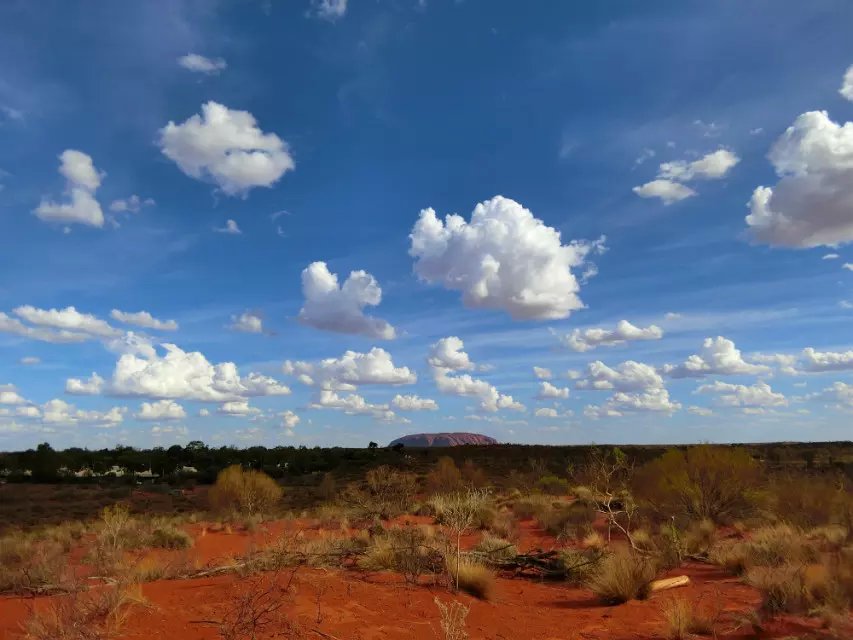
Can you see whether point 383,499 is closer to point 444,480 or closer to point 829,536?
point 444,480

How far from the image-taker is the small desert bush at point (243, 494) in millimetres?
29920

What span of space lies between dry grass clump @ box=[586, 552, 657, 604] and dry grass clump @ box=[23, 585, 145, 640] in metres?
7.44

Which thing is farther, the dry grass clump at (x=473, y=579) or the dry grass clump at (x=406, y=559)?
the dry grass clump at (x=406, y=559)

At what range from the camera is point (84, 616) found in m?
7.22

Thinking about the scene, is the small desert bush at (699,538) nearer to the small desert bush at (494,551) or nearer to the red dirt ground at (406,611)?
the red dirt ground at (406,611)

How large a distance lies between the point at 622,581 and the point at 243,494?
77.9 feet

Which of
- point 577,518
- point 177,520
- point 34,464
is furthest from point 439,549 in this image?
point 34,464

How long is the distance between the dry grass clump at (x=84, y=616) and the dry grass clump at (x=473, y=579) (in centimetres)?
507

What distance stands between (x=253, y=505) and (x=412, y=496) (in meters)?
7.98

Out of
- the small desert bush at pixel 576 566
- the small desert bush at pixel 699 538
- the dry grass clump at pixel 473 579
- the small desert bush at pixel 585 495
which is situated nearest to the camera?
the dry grass clump at pixel 473 579

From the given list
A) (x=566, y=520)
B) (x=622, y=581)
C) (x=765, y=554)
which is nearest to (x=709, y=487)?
(x=566, y=520)

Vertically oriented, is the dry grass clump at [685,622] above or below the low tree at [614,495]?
below

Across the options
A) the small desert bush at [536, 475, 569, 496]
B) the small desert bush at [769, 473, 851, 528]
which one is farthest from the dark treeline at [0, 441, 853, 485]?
the small desert bush at [769, 473, 851, 528]

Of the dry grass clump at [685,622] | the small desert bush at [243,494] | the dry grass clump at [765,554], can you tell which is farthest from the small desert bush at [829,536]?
the small desert bush at [243,494]
